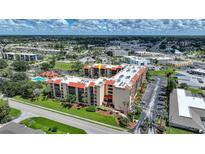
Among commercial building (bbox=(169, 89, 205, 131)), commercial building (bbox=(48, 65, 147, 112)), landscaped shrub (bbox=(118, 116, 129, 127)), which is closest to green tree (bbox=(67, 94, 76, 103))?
commercial building (bbox=(48, 65, 147, 112))

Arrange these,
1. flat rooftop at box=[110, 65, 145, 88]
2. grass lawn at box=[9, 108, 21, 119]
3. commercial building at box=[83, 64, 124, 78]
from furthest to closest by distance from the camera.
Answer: commercial building at box=[83, 64, 124, 78], flat rooftop at box=[110, 65, 145, 88], grass lawn at box=[9, 108, 21, 119]

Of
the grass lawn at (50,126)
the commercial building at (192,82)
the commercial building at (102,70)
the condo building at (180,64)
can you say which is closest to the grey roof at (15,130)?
the grass lawn at (50,126)

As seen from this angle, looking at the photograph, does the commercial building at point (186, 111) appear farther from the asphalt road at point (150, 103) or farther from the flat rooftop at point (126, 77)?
the flat rooftop at point (126, 77)

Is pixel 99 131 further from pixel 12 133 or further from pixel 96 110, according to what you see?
pixel 12 133

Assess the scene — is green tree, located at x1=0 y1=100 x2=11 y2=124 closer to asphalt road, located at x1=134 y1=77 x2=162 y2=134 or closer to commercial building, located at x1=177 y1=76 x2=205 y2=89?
asphalt road, located at x1=134 y1=77 x2=162 y2=134

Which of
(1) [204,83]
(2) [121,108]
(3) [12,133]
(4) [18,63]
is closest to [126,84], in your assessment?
(2) [121,108]

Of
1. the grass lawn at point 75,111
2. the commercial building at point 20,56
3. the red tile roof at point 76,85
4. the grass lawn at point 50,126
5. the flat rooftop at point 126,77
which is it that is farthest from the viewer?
the commercial building at point 20,56
